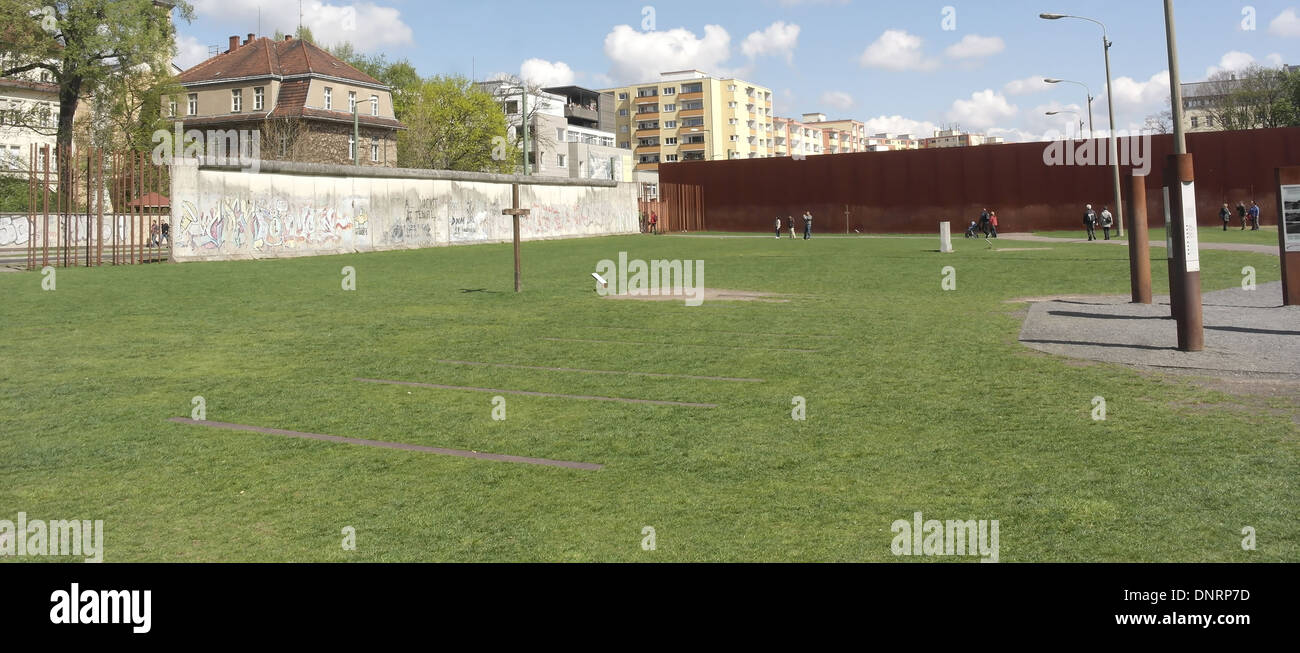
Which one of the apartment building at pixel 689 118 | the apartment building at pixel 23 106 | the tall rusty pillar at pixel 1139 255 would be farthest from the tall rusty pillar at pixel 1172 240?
the apartment building at pixel 689 118

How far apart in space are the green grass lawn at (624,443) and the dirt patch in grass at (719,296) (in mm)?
2965

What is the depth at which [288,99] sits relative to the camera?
71500mm

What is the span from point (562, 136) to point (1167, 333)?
109 meters

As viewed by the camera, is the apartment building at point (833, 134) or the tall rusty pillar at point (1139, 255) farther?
the apartment building at point (833, 134)

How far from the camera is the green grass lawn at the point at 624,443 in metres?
5.27

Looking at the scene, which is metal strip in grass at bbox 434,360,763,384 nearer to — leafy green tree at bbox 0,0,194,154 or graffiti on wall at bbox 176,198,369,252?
graffiti on wall at bbox 176,198,369,252

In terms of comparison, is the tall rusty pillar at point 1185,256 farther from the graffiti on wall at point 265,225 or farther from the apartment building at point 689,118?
the apartment building at point 689,118

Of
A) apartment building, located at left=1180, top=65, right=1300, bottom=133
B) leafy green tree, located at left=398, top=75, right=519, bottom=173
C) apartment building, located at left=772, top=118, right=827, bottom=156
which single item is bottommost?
leafy green tree, located at left=398, top=75, right=519, bottom=173

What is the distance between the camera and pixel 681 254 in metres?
37.0

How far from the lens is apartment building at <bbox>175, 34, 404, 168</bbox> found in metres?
70.6

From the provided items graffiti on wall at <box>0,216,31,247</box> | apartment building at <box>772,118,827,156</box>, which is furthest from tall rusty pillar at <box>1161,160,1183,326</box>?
apartment building at <box>772,118,827,156</box>

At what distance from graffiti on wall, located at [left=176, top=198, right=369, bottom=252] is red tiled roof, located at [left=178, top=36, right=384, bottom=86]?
1542 inches
